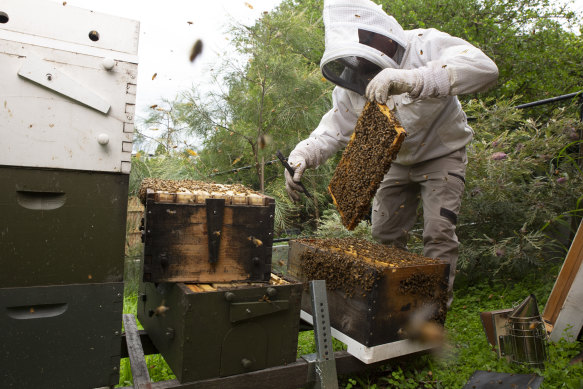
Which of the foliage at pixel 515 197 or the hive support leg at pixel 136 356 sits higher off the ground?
the foliage at pixel 515 197

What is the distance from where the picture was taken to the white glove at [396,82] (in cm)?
241

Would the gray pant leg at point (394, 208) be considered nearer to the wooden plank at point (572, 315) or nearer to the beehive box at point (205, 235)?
the wooden plank at point (572, 315)

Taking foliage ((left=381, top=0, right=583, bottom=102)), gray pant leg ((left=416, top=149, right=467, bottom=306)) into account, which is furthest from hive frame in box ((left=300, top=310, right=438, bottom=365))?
foliage ((left=381, top=0, right=583, bottom=102))

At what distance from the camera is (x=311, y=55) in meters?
7.85

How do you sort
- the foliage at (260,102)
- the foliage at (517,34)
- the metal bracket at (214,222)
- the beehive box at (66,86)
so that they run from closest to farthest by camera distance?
the beehive box at (66,86) < the metal bracket at (214,222) < the foliage at (260,102) < the foliage at (517,34)

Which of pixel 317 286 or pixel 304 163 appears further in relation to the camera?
pixel 304 163

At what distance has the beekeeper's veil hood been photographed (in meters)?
2.57

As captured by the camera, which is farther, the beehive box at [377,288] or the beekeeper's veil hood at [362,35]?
the beekeeper's veil hood at [362,35]

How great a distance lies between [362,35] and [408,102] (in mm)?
537

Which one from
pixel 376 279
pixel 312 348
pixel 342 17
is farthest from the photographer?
pixel 312 348

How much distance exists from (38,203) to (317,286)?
1.39 m

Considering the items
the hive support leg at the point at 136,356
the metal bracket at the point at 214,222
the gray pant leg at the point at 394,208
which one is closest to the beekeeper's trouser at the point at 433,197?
the gray pant leg at the point at 394,208

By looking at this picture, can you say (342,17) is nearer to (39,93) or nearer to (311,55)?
(39,93)

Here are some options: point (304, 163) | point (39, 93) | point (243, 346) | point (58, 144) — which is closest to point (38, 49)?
point (39, 93)
